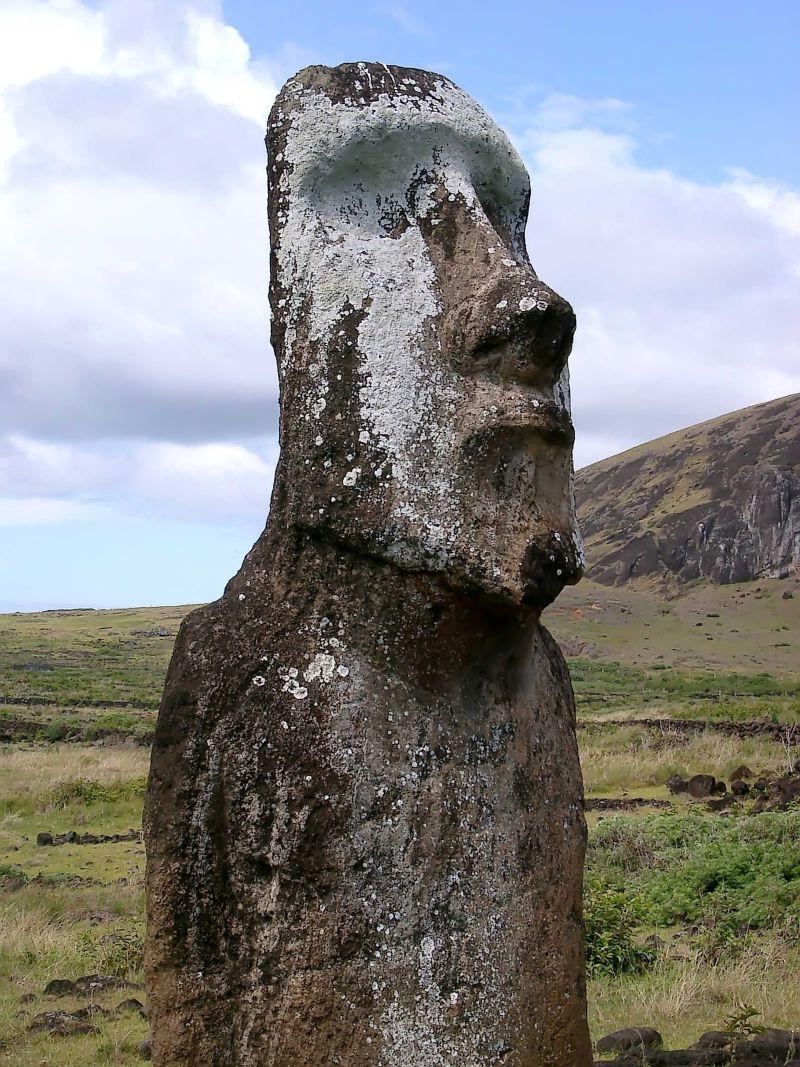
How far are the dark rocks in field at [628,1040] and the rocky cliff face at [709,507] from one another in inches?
2384

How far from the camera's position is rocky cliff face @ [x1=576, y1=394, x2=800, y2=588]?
65.2m

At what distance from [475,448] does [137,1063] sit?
4.54 metres

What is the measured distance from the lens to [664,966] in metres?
6.97

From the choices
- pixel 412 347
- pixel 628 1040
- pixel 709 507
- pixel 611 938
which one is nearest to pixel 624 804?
pixel 611 938

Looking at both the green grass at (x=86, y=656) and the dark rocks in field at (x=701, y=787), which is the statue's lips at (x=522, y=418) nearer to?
the dark rocks in field at (x=701, y=787)

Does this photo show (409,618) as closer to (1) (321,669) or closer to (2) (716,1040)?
(1) (321,669)

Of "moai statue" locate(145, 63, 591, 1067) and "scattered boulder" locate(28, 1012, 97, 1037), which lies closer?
"moai statue" locate(145, 63, 591, 1067)

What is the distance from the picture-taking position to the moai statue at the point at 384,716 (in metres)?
2.68

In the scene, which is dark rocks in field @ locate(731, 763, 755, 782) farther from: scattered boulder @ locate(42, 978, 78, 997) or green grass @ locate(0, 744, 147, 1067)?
scattered boulder @ locate(42, 978, 78, 997)

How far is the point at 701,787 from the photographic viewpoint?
512 inches

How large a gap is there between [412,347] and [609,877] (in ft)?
23.6

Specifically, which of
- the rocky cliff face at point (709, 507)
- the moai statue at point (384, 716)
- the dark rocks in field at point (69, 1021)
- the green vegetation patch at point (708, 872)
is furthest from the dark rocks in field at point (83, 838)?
the rocky cliff face at point (709, 507)

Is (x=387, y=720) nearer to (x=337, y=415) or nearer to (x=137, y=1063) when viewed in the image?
(x=337, y=415)

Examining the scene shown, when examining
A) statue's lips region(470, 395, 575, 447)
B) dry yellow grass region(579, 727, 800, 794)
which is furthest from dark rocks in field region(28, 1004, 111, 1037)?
dry yellow grass region(579, 727, 800, 794)
